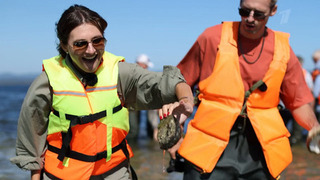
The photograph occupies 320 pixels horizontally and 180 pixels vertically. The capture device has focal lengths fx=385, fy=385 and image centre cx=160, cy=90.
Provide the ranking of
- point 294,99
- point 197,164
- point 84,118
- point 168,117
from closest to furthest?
1. point 168,117
2. point 84,118
3. point 197,164
4. point 294,99

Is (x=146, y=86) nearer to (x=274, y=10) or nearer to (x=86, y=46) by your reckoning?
(x=86, y=46)

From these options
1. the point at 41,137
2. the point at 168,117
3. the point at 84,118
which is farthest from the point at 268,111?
the point at 41,137

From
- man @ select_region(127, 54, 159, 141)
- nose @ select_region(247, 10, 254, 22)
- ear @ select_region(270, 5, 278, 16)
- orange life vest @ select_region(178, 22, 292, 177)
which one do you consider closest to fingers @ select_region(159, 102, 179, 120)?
orange life vest @ select_region(178, 22, 292, 177)

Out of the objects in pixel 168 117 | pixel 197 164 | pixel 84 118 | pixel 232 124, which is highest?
pixel 168 117

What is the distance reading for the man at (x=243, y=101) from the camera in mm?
3137

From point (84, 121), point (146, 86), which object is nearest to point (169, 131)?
point (146, 86)

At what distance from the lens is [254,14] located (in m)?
3.16

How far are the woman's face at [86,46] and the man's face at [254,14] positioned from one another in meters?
1.27

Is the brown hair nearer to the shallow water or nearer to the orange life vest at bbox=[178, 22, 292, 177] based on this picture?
the orange life vest at bbox=[178, 22, 292, 177]

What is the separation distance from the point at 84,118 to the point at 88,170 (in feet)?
1.20

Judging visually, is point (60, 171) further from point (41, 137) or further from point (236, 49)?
point (236, 49)

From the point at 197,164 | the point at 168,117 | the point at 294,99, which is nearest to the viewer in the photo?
the point at 168,117

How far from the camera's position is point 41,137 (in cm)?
270

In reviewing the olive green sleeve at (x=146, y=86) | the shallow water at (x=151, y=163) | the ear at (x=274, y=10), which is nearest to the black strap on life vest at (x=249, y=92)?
the ear at (x=274, y=10)
